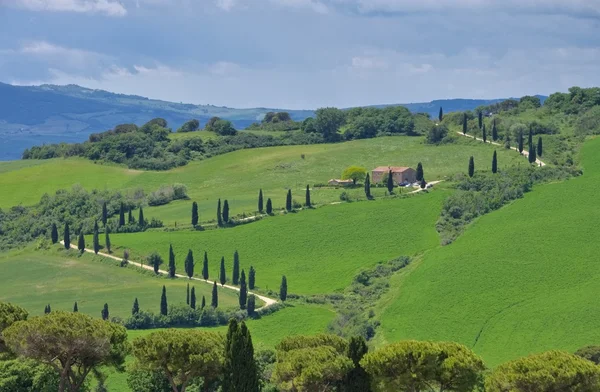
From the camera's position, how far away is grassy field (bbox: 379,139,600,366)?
Result: 310 feet

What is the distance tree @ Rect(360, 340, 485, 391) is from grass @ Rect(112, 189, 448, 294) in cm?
6463

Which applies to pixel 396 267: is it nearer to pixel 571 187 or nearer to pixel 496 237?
pixel 496 237

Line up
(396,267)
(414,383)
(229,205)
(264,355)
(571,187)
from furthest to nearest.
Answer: (229,205) → (571,187) → (396,267) → (264,355) → (414,383)

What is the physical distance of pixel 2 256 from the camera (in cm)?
14725

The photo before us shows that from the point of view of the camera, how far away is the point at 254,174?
184375 mm

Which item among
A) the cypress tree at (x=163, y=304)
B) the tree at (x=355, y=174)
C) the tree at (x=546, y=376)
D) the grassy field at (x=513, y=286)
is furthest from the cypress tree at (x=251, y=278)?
the tree at (x=546, y=376)

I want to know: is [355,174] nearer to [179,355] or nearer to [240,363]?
[179,355]

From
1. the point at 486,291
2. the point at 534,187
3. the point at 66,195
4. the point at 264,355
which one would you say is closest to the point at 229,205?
the point at 66,195

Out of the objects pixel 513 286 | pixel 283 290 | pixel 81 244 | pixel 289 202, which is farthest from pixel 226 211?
pixel 513 286

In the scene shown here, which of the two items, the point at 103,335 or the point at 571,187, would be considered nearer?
the point at 103,335

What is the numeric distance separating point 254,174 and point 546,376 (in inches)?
5285

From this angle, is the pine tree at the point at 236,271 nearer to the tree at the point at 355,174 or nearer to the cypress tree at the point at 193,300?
the cypress tree at the point at 193,300

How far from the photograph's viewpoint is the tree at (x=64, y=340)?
5306cm

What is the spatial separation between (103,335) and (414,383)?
55.2 feet
